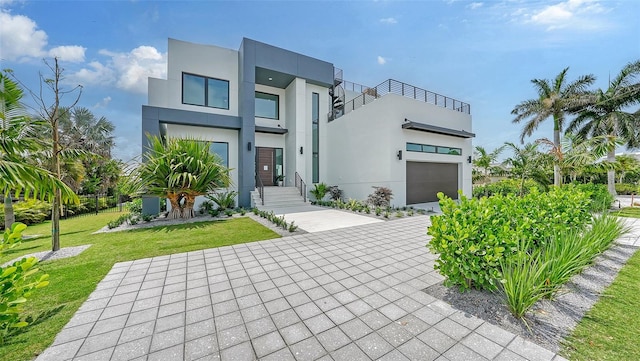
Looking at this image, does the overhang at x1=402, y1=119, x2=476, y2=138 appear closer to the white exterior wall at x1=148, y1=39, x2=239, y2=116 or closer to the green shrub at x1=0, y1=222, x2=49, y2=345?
the white exterior wall at x1=148, y1=39, x2=239, y2=116

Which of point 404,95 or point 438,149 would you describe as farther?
point 438,149

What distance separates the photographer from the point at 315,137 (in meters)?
14.2

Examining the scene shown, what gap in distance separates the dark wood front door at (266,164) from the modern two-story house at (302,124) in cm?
6

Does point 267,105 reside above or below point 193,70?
below

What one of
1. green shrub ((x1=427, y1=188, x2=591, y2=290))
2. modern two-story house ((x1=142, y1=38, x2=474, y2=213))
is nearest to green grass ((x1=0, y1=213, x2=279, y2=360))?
green shrub ((x1=427, y1=188, x2=591, y2=290))

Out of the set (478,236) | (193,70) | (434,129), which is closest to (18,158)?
(478,236)

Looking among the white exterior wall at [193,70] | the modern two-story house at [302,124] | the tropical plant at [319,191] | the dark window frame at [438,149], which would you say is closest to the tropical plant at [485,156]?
the modern two-story house at [302,124]

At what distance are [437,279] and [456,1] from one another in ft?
28.2

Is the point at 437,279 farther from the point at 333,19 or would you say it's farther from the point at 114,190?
the point at 114,190

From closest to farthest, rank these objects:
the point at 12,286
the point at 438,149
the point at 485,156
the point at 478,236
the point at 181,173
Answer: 1. the point at 12,286
2. the point at 478,236
3. the point at 181,173
4. the point at 438,149
5. the point at 485,156

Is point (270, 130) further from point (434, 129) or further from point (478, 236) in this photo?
point (478, 236)

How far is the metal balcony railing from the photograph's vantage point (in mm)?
11328

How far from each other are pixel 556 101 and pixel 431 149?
1163 cm

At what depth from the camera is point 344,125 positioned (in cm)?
1315
